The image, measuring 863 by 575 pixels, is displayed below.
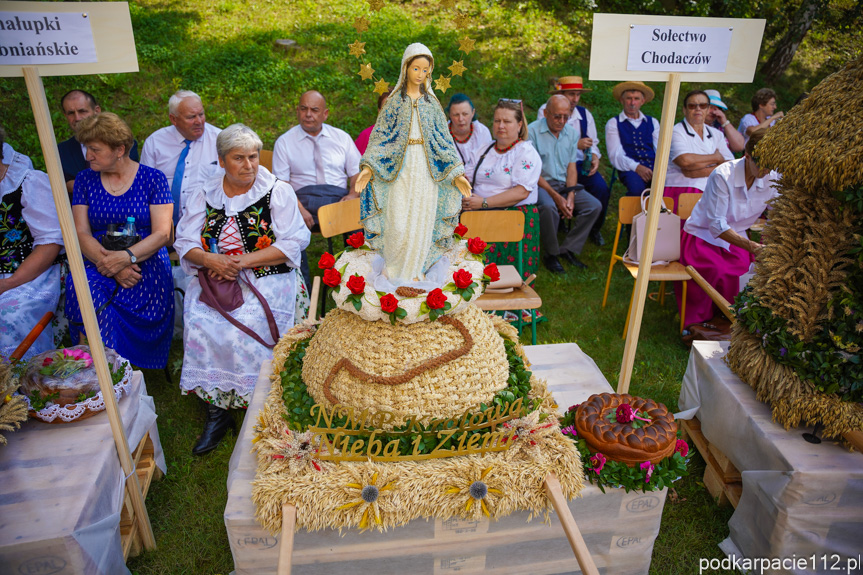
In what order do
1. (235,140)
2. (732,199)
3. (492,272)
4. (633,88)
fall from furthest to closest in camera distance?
(633,88) < (732,199) < (235,140) < (492,272)

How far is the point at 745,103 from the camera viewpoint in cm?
1088

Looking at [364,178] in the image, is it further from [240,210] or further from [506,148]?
[506,148]

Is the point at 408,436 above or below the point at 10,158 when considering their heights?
below

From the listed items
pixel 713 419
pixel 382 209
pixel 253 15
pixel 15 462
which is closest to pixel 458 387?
pixel 382 209

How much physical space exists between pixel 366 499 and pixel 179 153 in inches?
172

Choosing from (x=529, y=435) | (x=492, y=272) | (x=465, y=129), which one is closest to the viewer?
(x=529, y=435)

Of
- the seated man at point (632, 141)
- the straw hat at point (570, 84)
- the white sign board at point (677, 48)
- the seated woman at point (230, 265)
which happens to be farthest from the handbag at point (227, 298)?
the straw hat at point (570, 84)

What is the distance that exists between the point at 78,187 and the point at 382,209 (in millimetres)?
2627

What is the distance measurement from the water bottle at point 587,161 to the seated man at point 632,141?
0.25 metres

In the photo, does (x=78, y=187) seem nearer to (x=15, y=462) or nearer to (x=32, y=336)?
(x=32, y=336)

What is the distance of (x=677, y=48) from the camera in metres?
2.73

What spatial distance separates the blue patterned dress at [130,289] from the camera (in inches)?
161

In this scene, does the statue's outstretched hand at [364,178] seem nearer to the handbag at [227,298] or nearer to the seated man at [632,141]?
the handbag at [227,298]

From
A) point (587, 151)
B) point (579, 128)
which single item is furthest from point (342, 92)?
point (587, 151)
